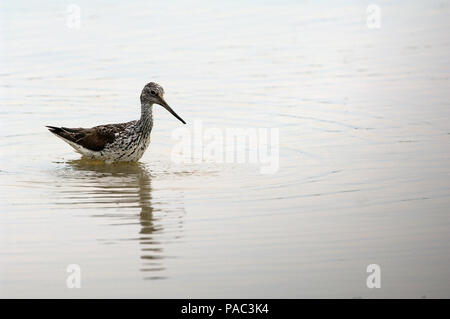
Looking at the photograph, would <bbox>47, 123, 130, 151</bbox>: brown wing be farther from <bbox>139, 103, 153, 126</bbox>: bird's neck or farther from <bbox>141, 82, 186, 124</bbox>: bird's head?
<bbox>141, 82, 186, 124</bbox>: bird's head

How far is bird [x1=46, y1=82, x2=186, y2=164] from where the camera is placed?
1354 centimetres

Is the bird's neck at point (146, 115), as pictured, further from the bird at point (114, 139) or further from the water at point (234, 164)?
the water at point (234, 164)

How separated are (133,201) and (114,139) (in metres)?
2.63

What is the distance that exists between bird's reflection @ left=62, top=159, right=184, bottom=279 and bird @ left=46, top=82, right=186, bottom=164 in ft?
0.55

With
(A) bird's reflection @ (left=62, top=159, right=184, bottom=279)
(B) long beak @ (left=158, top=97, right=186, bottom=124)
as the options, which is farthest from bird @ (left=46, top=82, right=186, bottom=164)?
(A) bird's reflection @ (left=62, top=159, right=184, bottom=279)

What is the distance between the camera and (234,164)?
13039 mm

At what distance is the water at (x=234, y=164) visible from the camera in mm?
8797

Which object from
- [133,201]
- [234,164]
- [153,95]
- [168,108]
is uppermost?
[153,95]

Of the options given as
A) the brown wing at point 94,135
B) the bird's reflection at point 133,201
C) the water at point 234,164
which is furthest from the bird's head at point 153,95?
the bird's reflection at point 133,201

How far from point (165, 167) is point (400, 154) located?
10.7ft

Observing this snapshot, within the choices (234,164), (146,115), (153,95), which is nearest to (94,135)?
(146,115)

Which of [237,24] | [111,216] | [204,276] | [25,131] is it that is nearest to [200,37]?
[237,24]

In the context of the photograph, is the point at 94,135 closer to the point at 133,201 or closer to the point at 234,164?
the point at 234,164

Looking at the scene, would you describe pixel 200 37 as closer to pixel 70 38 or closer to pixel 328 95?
pixel 70 38
